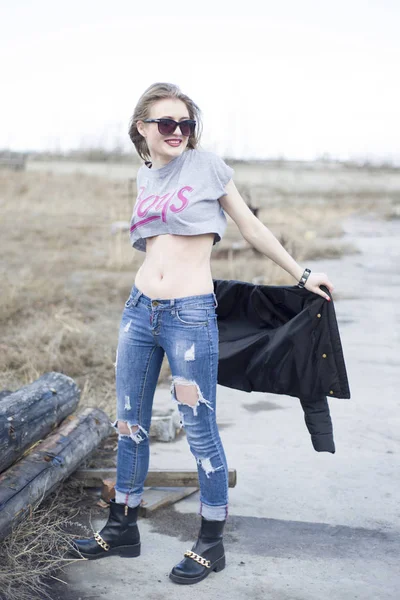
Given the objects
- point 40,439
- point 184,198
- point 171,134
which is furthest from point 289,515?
point 171,134

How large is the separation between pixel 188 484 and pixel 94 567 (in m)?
0.99

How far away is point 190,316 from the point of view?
338cm

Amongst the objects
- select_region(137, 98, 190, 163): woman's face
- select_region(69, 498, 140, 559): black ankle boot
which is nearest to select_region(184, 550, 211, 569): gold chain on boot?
select_region(69, 498, 140, 559): black ankle boot

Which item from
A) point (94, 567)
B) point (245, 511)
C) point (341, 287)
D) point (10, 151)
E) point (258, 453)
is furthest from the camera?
point (10, 151)

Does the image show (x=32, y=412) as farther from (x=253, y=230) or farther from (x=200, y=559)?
(x=253, y=230)

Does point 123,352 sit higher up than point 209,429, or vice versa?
point 123,352

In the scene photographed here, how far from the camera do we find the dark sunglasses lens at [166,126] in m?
3.40

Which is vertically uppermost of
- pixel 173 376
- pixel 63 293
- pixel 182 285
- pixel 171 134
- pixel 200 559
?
pixel 171 134

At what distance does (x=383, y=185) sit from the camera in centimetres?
6744

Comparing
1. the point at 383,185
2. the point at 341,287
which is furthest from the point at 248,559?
the point at 383,185

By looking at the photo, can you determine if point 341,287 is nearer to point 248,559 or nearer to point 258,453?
point 258,453

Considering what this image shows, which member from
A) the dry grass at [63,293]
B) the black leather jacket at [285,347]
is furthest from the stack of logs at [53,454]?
the black leather jacket at [285,347]

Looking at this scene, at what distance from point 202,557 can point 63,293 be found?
7971 mm

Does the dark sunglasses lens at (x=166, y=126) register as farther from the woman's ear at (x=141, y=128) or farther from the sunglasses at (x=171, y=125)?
the woman's ear at (x=141, y=128)
